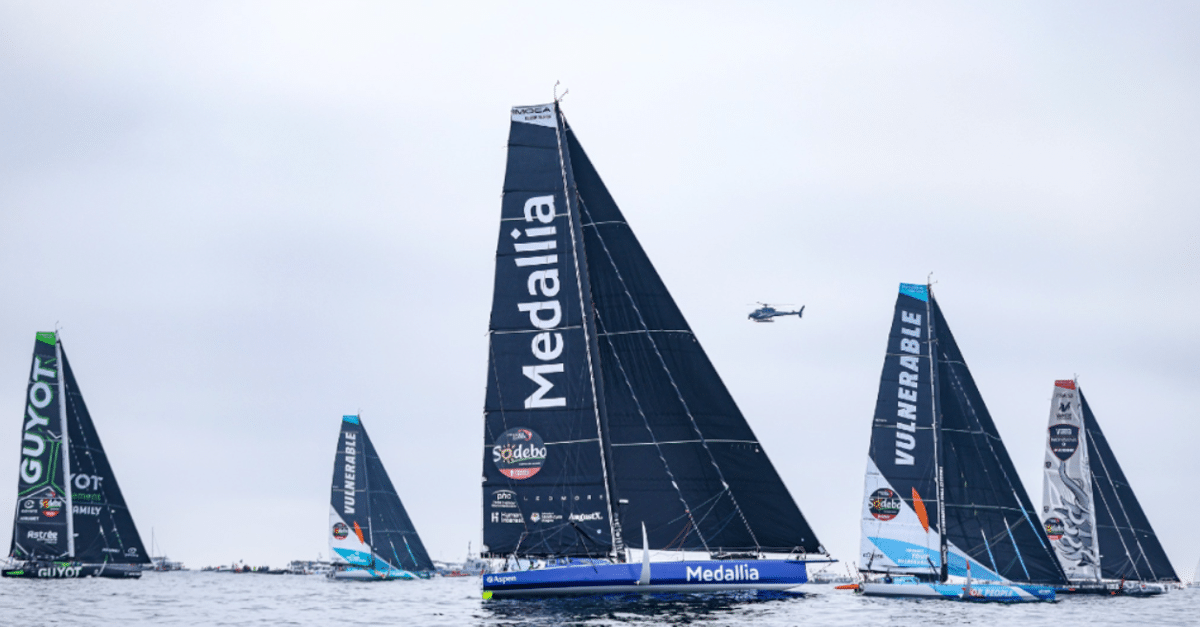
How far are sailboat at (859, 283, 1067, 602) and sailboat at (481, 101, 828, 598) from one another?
1870 centimetres

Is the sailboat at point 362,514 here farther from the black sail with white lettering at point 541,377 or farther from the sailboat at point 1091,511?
the black sail with white lettering at point 541,377

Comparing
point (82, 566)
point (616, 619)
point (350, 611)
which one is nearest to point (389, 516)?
point (82, 566)

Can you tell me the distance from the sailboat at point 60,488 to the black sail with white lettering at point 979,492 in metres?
43.4

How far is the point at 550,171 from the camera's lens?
39.2m

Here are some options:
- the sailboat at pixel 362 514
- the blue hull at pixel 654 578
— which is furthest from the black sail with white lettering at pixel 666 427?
the sailboat at pixel 362 514

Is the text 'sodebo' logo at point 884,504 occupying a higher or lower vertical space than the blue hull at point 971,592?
higher

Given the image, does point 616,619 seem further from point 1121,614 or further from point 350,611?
point 1121,614

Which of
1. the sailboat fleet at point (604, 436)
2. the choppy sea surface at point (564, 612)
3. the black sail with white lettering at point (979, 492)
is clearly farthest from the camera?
the black sail with white lettering at point (979, 492)

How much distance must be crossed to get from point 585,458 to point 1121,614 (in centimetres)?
2334

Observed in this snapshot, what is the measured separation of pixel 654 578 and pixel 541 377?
731cm

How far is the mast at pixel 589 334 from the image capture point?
37.2 m

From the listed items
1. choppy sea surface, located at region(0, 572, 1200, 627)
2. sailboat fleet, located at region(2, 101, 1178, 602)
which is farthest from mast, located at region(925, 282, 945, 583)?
choppy sea surface, located at region(0, 572, 1200, 627)

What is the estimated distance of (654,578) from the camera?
3450 cm

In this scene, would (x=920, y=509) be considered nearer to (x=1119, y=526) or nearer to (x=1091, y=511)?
(x=1091, y=511)
